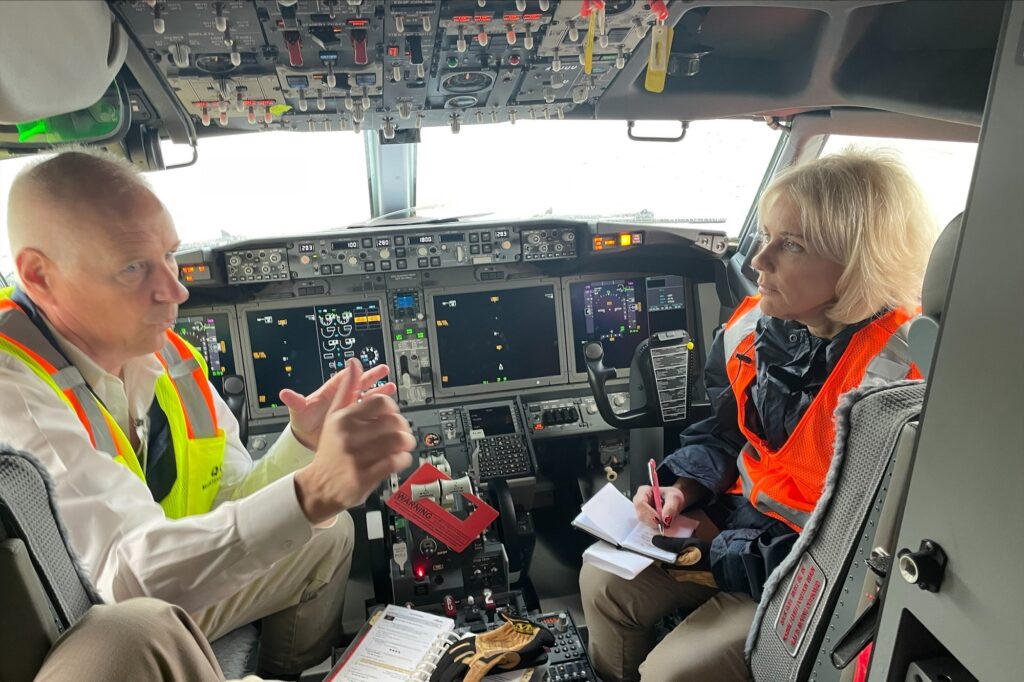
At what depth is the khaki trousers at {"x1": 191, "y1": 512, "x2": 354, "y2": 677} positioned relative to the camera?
1850mm

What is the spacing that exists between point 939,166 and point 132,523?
246 centimetres

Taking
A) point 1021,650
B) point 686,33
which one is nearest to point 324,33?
point 686,33

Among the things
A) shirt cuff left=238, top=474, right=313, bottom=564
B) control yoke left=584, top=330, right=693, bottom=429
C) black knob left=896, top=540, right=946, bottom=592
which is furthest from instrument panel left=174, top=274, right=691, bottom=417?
black knob left=896, top=540, right=946, bottom=592

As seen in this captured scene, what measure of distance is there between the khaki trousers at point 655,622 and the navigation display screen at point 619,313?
1312 mm

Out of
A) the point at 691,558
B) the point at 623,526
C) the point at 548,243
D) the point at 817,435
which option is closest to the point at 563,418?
the point at 548,243

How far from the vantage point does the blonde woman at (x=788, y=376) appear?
173cm

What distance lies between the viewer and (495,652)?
1.92 metres

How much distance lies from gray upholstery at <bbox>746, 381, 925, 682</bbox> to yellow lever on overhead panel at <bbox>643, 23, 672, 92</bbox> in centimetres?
99

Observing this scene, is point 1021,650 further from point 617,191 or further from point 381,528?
point 617,191

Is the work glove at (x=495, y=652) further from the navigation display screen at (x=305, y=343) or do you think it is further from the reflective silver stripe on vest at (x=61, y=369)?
the navigation display screen at (x=305, y=343)

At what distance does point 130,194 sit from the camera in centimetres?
157

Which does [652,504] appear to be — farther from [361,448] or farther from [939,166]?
[939,166]

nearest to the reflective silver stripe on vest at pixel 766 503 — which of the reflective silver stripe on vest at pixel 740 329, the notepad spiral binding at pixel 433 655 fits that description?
the reflective silver stripe on vest at pixel 740 329

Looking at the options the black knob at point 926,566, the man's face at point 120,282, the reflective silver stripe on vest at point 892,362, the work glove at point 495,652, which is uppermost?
the man's face at point 120,282
